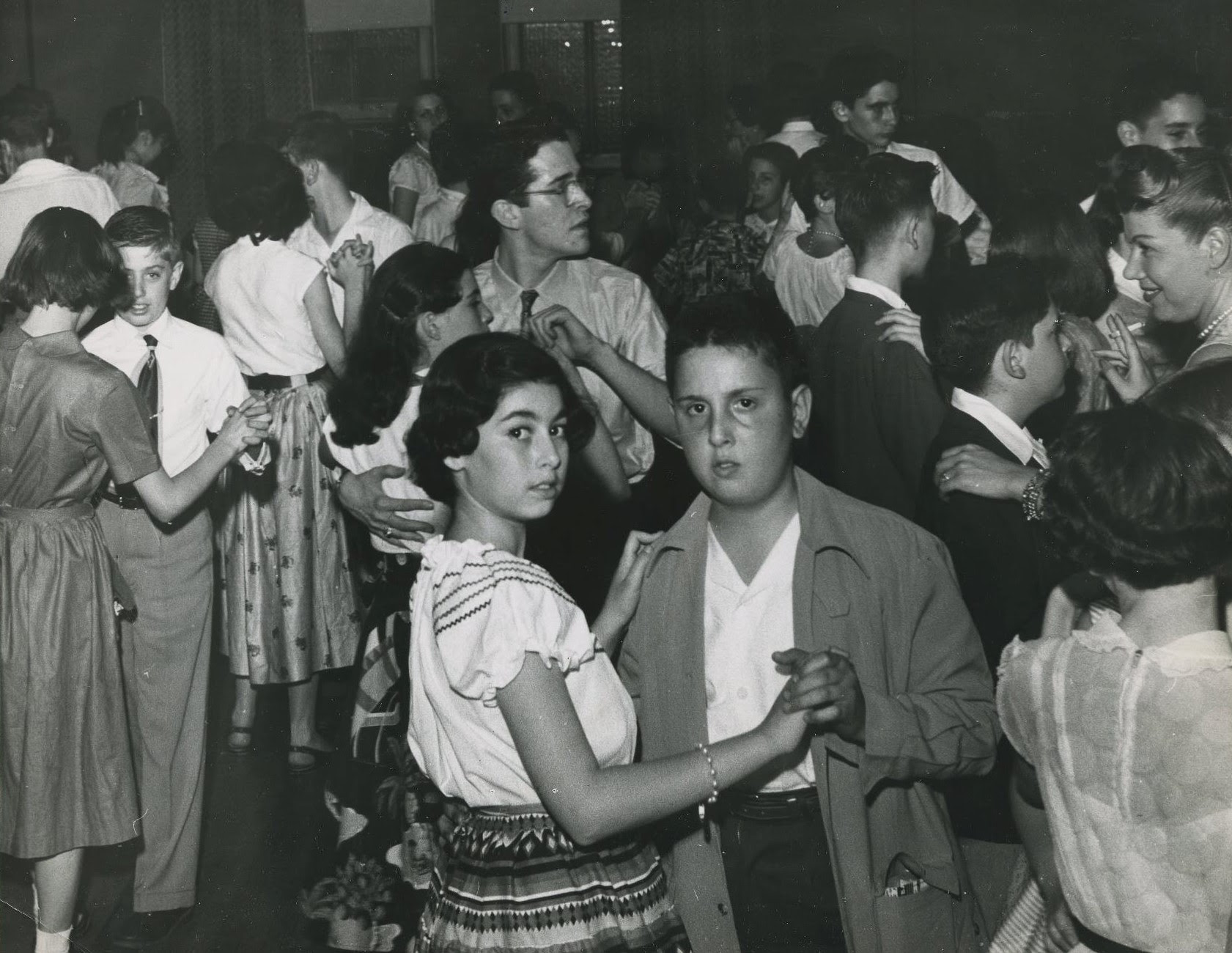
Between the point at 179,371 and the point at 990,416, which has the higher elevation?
the point at 179,371

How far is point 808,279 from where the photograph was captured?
367cm

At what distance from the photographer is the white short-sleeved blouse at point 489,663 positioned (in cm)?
162

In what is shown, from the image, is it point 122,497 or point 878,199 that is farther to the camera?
point 878,199

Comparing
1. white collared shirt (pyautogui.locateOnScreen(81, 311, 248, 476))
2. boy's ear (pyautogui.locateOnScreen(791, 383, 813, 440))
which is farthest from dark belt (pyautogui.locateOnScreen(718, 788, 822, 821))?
white collared shirt (pyautogui.locateOnScreen(81, 311, 248, 476))

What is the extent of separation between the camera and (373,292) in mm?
2676

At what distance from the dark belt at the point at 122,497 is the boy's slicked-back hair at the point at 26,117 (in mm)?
890

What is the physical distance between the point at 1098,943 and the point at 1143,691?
1.17 ft

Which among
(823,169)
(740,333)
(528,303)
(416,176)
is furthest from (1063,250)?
(416,176)

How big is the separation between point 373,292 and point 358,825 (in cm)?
111

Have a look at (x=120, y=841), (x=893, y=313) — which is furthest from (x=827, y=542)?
(x=120, y=841)

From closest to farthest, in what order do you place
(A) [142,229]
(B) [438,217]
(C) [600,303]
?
(A) [142,229]
(C) [600,303]
(B) [438,217]

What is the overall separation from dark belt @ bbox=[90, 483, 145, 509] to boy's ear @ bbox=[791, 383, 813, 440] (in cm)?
151

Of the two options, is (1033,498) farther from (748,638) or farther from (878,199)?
(878,199)

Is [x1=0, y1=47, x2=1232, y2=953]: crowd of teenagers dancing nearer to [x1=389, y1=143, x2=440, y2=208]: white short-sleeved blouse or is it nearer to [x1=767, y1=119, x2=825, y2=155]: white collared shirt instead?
[x1=767, y1=119, x2=825, y2=155]: white collared shirt
